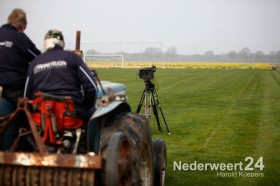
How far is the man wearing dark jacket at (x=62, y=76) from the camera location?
14.2 feet

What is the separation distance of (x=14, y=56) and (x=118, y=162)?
181cm

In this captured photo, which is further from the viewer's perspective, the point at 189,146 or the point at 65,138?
the point at 189,146

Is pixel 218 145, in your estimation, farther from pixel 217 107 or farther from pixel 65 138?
pixel 217 107

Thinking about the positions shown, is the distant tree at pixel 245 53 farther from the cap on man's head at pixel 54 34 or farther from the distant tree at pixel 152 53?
the cap on man's head at pixel 54 34

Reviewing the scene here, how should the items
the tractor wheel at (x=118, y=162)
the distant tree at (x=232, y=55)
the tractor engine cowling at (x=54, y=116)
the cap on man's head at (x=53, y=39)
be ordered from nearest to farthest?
the tractor wheel at (x=118, y=162), the tractor engine cowling at (x=54, y=116), the cap on man's head at (x=53, y=39), the distant tree at (x=232, y=55)

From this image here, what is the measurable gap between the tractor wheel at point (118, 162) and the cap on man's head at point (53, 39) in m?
1.18

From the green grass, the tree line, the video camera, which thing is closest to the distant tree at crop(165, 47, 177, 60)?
the tree line

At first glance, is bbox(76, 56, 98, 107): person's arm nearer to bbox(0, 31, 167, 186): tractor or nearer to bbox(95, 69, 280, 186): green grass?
bbox(0, 31, 167, 186): tractor

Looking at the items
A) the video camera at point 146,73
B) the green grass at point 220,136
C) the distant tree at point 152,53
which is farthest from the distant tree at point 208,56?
the video camera at point 146,73

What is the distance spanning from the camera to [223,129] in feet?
39.0

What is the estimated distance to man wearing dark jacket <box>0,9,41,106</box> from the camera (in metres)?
4.83

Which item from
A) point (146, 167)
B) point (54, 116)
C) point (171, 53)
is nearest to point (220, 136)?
point (146, 167)

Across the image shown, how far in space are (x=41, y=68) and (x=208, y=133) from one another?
7.45 meters

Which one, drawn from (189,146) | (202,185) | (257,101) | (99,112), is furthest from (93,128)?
(257,101)
